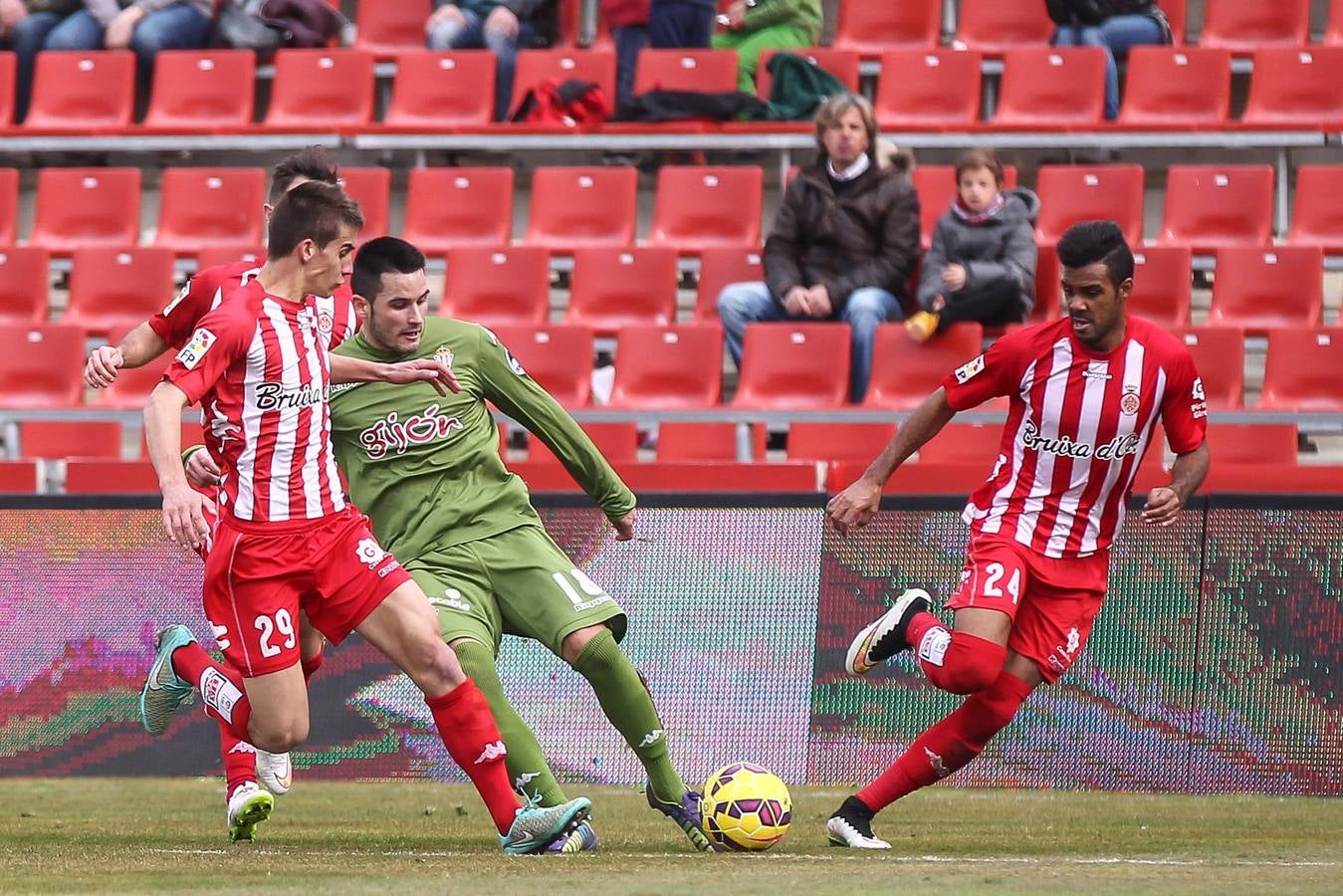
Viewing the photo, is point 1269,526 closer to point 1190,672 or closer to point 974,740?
point 1190,672

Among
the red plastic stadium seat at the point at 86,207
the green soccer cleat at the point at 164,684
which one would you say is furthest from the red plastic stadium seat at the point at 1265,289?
the red plastic stadium seat at the point at 86,207

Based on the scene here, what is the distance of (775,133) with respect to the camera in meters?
12.8

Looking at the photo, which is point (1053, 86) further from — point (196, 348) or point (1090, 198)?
point (196, 348)

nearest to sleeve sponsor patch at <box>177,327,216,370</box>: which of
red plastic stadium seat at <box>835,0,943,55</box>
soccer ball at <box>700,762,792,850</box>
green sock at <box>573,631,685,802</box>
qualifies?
green sock at <box>573,631,685,802</box>

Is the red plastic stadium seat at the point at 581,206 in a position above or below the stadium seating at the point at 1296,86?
below

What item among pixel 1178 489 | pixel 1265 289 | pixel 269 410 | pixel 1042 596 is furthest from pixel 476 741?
pixel 1265 289

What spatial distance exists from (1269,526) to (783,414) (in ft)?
10.1

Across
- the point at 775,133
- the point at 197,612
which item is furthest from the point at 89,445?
the point at 775,133

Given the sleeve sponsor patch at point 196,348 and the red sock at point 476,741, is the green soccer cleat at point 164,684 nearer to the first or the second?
the red sock at point 476,741

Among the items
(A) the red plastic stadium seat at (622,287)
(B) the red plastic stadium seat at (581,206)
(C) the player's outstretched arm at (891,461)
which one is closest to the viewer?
(C) the player's outstretched arm at (891,461)

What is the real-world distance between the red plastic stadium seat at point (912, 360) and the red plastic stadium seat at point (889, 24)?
3764 millimetres

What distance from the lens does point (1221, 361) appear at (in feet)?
34.9

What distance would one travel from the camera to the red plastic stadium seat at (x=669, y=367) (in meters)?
11.3

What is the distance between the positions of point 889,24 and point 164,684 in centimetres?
859
